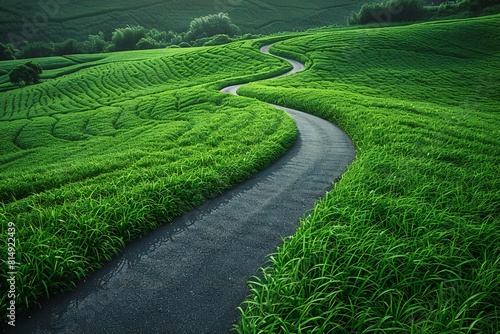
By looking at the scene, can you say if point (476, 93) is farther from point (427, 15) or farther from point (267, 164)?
point (427, 15)

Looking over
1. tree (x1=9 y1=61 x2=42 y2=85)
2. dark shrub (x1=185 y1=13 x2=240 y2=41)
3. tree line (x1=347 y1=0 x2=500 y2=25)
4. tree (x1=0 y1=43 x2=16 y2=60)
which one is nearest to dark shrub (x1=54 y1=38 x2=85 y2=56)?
tree (x1=0 y1=43 x2=16 y2=60)

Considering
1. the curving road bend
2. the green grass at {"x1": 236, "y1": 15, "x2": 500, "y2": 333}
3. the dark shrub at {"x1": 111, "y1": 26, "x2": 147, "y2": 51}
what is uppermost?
the dark shrub at {"x1": 111, "y1": 26, "x2": 147, "y2": 51}

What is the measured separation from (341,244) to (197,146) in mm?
7728

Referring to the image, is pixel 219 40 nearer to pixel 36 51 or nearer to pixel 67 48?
pixel 67 48

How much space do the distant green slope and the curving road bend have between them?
441 feet

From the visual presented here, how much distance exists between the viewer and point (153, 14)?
139 metres

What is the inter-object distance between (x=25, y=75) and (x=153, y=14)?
108m

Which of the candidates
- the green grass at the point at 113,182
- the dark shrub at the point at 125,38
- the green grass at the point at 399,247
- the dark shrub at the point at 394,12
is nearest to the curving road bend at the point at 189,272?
the green grass at the point at 113,182

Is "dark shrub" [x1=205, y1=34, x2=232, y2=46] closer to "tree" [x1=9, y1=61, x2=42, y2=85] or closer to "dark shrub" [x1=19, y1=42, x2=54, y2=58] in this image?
"tree" [x1=9, y1=61, x2=42, y2=85]

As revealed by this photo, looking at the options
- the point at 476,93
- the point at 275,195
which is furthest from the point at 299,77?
the point at 275,195

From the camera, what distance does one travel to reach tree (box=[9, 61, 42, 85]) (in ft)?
164

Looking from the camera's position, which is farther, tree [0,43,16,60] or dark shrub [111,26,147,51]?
dark shrub [111,26,147,51]

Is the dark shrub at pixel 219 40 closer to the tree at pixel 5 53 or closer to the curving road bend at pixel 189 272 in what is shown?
the tree at pixel 5 53

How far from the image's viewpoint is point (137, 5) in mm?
139500
